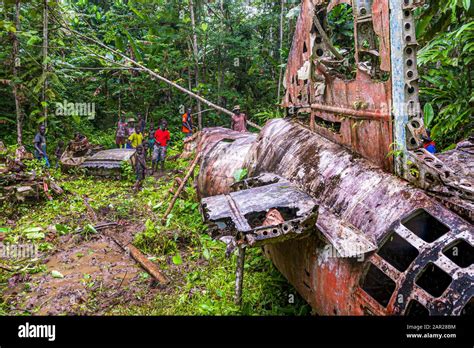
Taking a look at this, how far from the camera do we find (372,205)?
4207 mm

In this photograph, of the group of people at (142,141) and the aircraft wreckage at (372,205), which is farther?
the group of people at (142,141)

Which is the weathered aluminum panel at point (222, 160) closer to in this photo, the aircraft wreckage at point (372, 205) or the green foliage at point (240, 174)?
the green foliage at point (240, 174)

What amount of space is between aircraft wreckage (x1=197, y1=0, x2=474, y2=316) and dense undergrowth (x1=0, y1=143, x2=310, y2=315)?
1.04m

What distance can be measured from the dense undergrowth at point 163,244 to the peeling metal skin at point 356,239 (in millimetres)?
980

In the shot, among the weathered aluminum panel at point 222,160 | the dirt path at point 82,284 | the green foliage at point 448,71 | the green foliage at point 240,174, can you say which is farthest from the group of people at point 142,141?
the green foliage at point 448,71

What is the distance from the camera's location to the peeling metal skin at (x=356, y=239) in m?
3.41

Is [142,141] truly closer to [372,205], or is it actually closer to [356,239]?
[372,205]

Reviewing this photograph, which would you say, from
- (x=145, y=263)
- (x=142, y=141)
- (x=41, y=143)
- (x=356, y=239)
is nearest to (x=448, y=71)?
(x=356, y=239)

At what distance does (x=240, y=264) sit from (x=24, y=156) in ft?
38.4

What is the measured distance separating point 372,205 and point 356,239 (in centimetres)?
51

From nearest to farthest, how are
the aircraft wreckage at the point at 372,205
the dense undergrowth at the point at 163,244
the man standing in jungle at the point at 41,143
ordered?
the aircraft wreckage at the point at 372,205 → the dense undergrowth at the point at 163,244 → the man standing in jungle at the point at 41,143

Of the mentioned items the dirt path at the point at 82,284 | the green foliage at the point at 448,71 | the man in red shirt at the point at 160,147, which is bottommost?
the dirt path at the point at 82,284

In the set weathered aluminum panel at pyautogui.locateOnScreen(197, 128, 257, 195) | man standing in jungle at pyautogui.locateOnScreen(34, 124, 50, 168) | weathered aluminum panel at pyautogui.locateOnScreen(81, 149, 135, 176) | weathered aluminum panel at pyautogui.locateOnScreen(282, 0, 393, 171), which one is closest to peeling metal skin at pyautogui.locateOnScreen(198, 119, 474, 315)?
weathered aluminum panel at pyautogui.locateOnScreen(282, 0, 393, 171)
